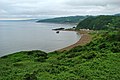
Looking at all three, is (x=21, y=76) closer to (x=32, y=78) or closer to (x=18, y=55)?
(x=32, y=78)

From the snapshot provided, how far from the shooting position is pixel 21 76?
24.1 metres

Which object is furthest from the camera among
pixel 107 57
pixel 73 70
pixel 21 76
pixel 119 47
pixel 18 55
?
pixel 18 55

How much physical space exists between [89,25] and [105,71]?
135 metres

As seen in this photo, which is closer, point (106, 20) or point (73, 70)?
point (73, 70)

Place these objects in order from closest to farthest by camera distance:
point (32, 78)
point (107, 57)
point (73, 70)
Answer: point (32, 78), point (73, 70), point (107, 57)

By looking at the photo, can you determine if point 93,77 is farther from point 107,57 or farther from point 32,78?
point 107,57

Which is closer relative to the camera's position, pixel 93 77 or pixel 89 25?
pixel 93 77

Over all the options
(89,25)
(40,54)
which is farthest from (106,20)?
(40,54)

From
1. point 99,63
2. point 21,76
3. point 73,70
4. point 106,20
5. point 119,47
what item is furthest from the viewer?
point 106,20

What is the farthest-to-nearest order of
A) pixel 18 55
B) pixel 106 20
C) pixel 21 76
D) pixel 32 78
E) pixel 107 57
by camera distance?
pixel 106 20, pixel 18 55, pixel 107 57, pixel 21 76, pixel 32 78

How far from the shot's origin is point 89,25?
520 feet

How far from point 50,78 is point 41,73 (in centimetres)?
255

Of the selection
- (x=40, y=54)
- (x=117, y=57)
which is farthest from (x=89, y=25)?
(x=117, y=57)

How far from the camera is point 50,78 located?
2239 centimetres
